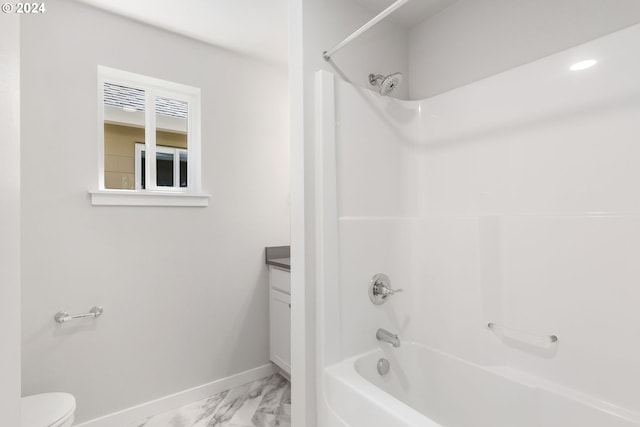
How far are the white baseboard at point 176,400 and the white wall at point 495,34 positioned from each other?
2323mm

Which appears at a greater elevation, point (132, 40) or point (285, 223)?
point (132, 40)

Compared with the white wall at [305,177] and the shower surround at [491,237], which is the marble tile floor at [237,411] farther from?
the shower surround at [491,237]

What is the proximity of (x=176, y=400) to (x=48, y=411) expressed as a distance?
811mm

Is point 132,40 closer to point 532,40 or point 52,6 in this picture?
point 52,6

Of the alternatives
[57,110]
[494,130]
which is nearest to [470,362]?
[494,130]

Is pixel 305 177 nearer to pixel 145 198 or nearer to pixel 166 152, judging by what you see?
pixel 145 198

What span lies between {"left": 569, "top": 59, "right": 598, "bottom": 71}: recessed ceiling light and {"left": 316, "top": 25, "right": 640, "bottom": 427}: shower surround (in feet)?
0.05

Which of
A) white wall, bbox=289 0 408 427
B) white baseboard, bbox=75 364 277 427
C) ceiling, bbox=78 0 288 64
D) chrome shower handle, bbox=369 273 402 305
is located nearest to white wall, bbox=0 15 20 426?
white wall, bbox=289 0 408 427

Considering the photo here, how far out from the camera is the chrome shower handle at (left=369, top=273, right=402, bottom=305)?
167 centimetres

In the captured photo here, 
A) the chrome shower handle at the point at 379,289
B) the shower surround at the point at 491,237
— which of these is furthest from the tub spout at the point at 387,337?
the chrome shower handle at the point at 379,289

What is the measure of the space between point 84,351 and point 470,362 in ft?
7.00

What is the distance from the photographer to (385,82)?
1593mm

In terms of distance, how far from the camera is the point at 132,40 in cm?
203

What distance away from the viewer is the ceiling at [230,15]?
185 centimetres
